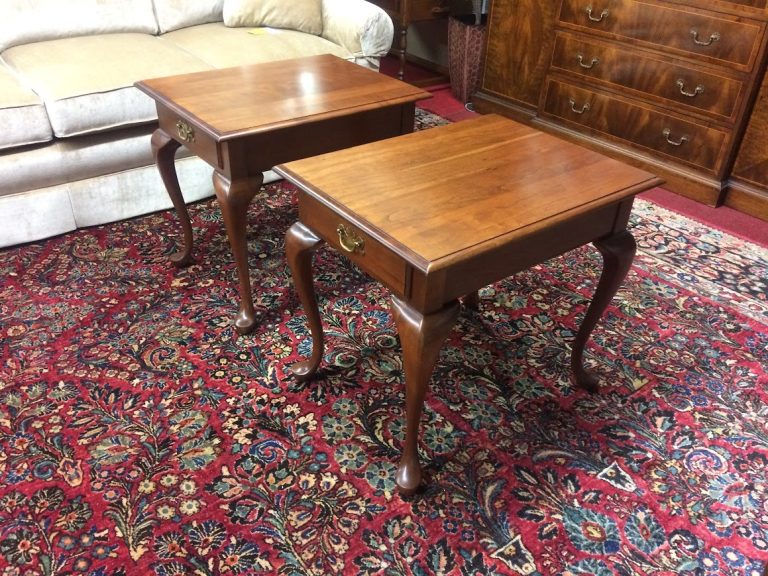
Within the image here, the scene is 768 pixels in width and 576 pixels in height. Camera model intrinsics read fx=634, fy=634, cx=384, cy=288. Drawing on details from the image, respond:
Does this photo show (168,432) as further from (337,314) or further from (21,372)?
(337,314)

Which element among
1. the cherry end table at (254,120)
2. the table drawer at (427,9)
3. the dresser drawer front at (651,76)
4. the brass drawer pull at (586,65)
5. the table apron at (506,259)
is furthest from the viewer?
the table drawer at (427,9)

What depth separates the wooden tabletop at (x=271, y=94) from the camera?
1.71m

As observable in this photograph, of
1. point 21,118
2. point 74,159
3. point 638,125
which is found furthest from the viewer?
point 638,125

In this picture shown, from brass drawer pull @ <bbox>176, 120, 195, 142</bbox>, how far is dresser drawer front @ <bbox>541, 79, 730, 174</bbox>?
6.75ft

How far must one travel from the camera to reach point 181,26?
2953 millimetres

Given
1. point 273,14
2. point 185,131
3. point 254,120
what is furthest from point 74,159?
point 273,14

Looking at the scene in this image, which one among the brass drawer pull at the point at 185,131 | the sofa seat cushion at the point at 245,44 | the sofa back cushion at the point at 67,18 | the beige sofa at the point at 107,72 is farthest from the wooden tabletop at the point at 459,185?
the sofa back cushion at the point at 67,18

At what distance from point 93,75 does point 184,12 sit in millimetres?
846

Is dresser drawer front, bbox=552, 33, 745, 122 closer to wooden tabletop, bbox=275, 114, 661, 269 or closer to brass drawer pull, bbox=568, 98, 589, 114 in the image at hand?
brass drawer pull, bbox=568, 98, 589, 114

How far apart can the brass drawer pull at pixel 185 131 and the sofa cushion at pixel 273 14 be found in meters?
1.30

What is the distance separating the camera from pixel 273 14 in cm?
290

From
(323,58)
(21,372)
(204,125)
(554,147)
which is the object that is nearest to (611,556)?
(554,147)

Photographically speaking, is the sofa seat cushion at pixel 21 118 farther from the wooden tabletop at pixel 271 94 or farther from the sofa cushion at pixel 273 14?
the sofa cushion at pixel 273 14

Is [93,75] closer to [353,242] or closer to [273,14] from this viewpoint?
[273,14]
